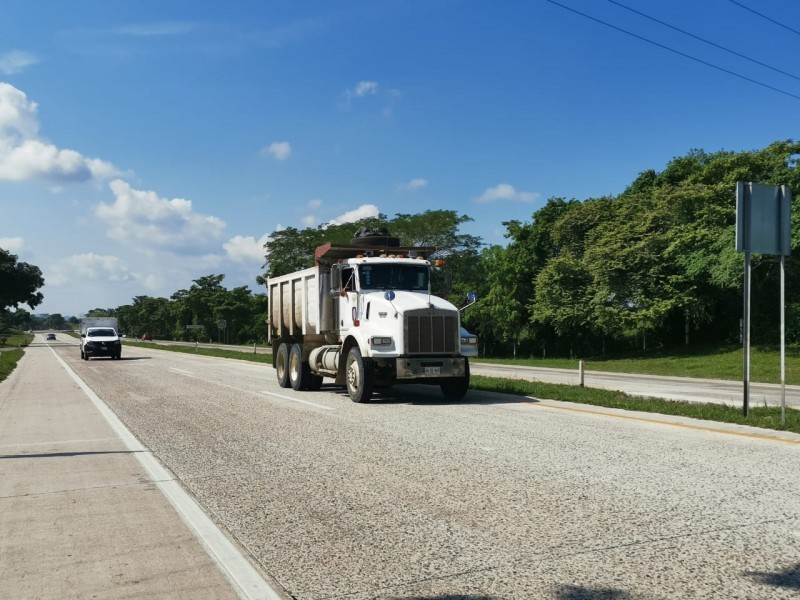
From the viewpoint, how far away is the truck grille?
47.5 feet

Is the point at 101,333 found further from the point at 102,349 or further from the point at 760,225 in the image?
the point at 760,225

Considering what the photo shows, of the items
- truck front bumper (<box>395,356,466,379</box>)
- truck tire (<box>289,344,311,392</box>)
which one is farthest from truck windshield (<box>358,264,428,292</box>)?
truck tire (<box>289,344,311,392</box>)

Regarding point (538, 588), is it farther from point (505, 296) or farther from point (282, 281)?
point (505, 296)

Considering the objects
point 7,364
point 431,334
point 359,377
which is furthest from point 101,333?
point 431,334

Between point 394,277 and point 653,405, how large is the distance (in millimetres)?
6067

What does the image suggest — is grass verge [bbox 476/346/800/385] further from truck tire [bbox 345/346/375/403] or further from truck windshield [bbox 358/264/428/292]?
truck tire [bbox 345/346/375/403]

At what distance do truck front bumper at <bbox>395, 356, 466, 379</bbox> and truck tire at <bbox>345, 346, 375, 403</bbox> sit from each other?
65 cm

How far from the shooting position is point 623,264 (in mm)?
44062

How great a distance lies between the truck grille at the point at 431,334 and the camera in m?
14.5

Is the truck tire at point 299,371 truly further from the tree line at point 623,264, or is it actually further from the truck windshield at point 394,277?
the tree line at point 623,264

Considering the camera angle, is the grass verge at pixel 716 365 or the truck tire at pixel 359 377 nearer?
the truck tire at pixel 359 377

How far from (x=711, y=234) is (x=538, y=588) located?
4068cm

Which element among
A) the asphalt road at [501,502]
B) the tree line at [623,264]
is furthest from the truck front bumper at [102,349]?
the asphalt road at [501,502]

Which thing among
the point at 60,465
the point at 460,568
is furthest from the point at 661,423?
the point at 60,465
